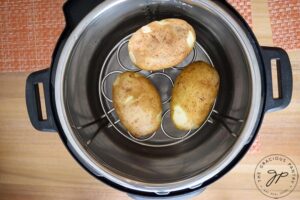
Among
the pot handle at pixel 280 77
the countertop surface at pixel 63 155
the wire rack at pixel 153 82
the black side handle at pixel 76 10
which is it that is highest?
the black side handle at pixel 76 10

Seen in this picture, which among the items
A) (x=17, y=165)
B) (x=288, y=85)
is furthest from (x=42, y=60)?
(x=288, y=85)

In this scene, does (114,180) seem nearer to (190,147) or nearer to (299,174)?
(190,147)

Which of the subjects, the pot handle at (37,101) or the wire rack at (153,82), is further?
the wire rack at (153,82)

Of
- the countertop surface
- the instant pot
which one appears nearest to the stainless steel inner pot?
the instant pot

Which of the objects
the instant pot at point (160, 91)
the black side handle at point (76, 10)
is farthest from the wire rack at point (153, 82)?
the black side handle at point (76, 10)

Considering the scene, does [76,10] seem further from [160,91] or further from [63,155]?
[63,155]

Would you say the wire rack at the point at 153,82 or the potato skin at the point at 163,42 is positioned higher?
the potato skin at the point at 163,42

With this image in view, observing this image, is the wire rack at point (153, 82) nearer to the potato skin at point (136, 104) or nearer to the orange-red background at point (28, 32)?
the potato skin at point (136, 104)
